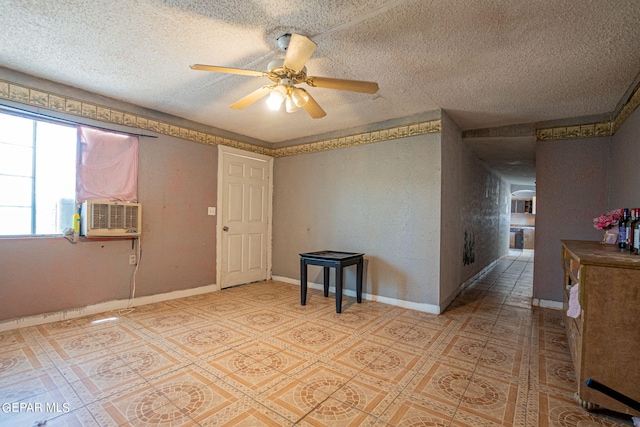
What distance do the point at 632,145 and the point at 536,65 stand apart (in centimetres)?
132

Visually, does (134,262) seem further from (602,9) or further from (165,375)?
(602,9)

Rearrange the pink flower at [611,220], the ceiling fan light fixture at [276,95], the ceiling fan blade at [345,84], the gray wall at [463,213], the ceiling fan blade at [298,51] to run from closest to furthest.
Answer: the ceiling fan blade at [298,51]
the ceiling fan blade at [345,84]
the ceiling fan light fixture at [276,95]
the pink flower at [611,220]
the gray wall at [463,213]

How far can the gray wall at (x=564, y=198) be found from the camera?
11.8 ft

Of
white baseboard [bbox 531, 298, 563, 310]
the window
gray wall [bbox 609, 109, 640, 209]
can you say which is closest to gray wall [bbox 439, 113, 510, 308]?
white baseboard [bbox 531, 298, 563, 310]

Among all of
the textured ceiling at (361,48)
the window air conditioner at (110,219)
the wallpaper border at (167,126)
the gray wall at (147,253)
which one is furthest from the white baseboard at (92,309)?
the textured ceiling at (361,48)

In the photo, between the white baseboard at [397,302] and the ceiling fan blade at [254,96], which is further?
the white baseboard at [397,302]

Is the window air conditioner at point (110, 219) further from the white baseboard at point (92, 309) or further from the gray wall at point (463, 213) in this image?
the gray wall at point (463, 213)

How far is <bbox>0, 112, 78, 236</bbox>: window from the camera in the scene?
2824mm

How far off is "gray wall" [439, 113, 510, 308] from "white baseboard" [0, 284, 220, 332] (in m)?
3.37

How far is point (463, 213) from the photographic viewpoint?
4652mm

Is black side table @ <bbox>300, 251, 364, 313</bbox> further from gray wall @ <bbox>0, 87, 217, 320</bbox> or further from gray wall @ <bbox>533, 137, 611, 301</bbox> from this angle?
gray wall @ <bbox>533, 137, 611, 301</bbox>

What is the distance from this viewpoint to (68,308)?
10.3ft

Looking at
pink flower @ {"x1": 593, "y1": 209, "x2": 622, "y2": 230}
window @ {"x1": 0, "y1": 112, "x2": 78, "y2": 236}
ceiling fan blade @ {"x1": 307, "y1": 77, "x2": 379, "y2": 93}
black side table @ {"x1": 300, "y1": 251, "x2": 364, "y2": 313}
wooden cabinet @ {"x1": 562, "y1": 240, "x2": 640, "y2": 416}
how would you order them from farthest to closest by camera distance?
black side table @ {"x1": 300, "y1": 251, "x2": 364, "y2": 313}
window @ {"x1": 0, "y1": 112, "x2": 78, "y2": 236}
pink flower @ {"x1": 593, "y1": 209, "x2": 622, "y2": 230}
ceiling fan blade @ {"x1": 307, "y1": 77, "x2": 379, "y2": 93}
wooden cabinet @ {"x1": 562, "y1": 240, "x2": 640, "y2": 416}

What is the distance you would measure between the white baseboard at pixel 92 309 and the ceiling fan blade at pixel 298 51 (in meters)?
3.29
